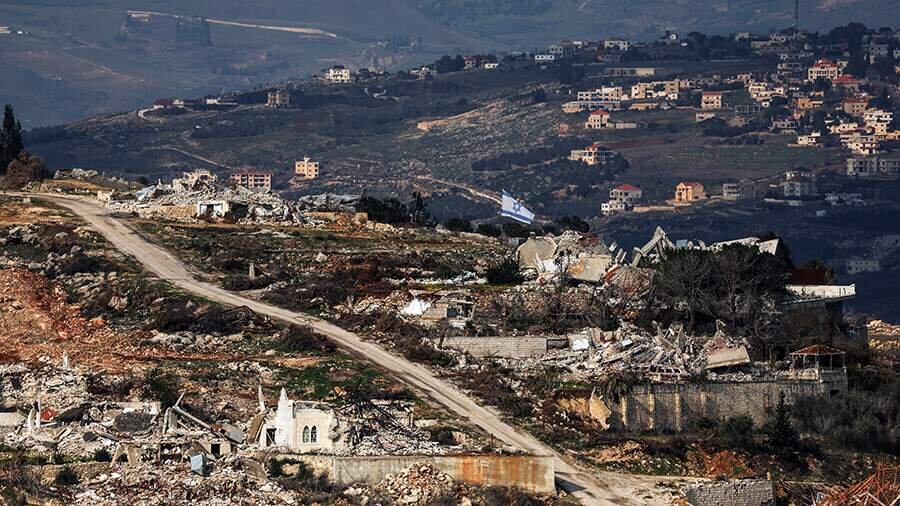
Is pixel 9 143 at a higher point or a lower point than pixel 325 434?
higher

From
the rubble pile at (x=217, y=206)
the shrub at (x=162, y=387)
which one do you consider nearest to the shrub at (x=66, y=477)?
the shrub at (x=162, y=387)

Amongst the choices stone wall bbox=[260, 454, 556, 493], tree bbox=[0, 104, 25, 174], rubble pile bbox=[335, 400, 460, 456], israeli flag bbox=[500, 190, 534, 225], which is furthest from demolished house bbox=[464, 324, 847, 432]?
tree bbox=[0, 104, 25, 174]

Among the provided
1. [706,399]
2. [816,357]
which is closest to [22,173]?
[816,357]

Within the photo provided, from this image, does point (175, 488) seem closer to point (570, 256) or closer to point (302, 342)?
point (302, 342)

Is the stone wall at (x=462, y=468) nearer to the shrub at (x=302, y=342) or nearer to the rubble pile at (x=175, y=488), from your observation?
the rubble pile at (x=175, y=488)

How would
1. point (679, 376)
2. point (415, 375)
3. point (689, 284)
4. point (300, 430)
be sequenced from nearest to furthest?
point (300, 430), point (679, 376), point (415, 375), point (689, 284)

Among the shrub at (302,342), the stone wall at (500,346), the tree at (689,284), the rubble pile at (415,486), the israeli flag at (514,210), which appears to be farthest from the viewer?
the israeli flag at (514,210)

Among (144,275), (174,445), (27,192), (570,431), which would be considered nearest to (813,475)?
(570,431)
